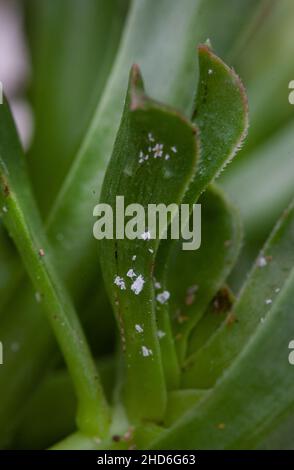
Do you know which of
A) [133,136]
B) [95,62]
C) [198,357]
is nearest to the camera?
[133,136]

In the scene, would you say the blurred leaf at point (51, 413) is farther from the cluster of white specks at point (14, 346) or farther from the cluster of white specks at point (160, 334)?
the cluster of white specks at point (160, 334)

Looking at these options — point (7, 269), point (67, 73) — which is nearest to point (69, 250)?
point (7, 269)

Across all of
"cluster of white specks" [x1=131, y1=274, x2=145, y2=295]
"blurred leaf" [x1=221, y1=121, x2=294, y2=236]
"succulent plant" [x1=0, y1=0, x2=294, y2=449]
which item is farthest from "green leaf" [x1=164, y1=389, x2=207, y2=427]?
"blurred leaf" [x1=221, y1=121, x2=294, y2=236]

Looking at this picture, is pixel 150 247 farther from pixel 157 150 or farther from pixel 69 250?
pixel 69 250

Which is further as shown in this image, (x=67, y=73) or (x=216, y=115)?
(x=67, y=73)
